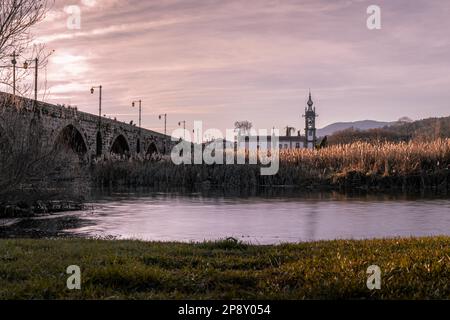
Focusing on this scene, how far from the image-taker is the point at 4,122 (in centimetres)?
1491

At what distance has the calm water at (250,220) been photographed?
13.1 metres


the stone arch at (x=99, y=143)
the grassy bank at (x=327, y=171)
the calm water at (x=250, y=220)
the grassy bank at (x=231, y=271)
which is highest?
the stone arch at (x=99, y=143)

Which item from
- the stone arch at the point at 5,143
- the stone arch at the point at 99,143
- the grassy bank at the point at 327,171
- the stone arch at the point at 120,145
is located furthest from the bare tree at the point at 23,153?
the stone arch at the point at 120,145

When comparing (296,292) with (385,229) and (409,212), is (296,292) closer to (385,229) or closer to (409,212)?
(385,229)

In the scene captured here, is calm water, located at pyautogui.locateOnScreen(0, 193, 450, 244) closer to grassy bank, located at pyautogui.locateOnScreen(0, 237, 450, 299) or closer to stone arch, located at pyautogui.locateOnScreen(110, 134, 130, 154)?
grassy bank, located at pyautogui.locateOnScreen(0, 237, 450, 299)

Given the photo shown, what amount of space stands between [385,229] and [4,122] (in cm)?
1027

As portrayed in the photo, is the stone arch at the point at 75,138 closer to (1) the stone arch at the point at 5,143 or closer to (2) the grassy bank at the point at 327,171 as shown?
(2) the grassy bank at the point at 327,171

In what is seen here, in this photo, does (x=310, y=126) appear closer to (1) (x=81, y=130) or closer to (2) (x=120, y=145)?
(2) (x=120, y=145)

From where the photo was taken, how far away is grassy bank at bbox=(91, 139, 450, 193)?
29547mm

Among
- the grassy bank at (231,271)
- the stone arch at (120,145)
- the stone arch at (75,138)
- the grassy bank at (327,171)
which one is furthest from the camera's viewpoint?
the stone arch at (120,145)

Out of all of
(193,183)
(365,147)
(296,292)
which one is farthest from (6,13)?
(365,147)

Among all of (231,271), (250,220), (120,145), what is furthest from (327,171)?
(120,145)

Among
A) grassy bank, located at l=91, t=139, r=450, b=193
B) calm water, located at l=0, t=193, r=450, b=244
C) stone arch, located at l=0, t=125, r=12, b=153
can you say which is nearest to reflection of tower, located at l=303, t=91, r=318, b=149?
grassy bank, located at l=91, t=139, r=450, b=193

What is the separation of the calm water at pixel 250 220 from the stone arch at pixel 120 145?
35376mm
